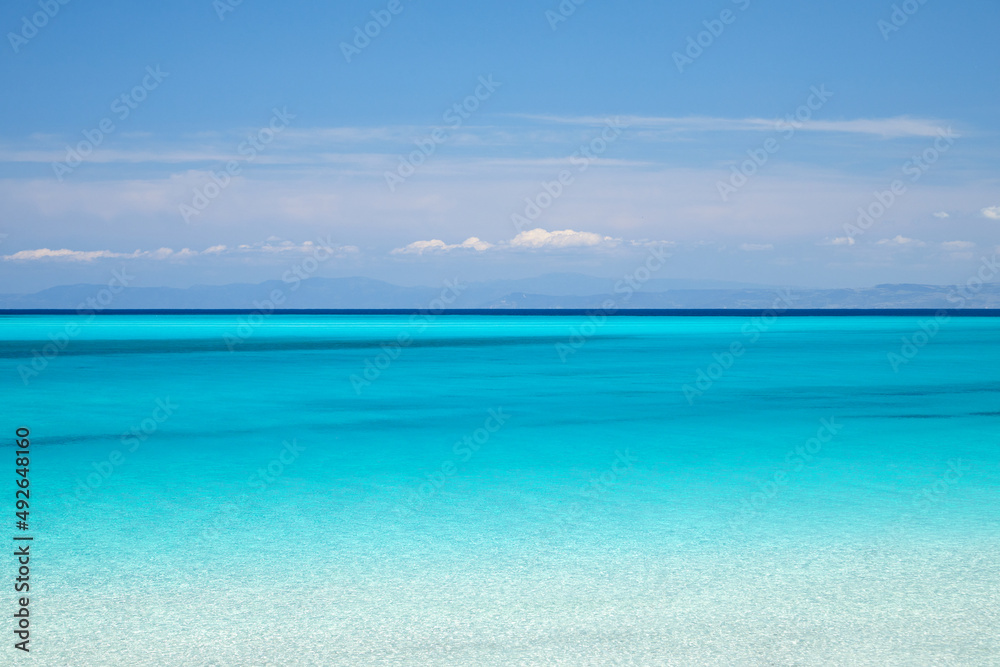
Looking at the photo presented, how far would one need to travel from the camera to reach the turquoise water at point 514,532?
4.73m

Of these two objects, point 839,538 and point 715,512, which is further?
point 715,512

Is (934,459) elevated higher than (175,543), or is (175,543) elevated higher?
(934,459)

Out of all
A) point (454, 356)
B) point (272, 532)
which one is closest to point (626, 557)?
point (272, 532)

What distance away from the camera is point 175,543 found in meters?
6.70

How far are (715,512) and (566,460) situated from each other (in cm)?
306

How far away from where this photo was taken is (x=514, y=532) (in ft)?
23.1

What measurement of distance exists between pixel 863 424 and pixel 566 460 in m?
5.12

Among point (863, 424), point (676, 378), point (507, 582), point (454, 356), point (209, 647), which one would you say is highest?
point (454, 356)

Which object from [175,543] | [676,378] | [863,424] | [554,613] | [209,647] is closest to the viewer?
[209,647]

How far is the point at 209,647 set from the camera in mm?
4586

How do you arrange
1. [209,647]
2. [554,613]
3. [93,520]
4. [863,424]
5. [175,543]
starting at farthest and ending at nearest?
[863,424]
[93,520]
[175,543]
[554,613]
[209,647]

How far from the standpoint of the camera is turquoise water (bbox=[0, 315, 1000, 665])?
473 cm

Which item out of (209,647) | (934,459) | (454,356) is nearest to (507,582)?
(209,647)

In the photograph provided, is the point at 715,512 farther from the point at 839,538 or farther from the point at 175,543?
the point at 175,543
